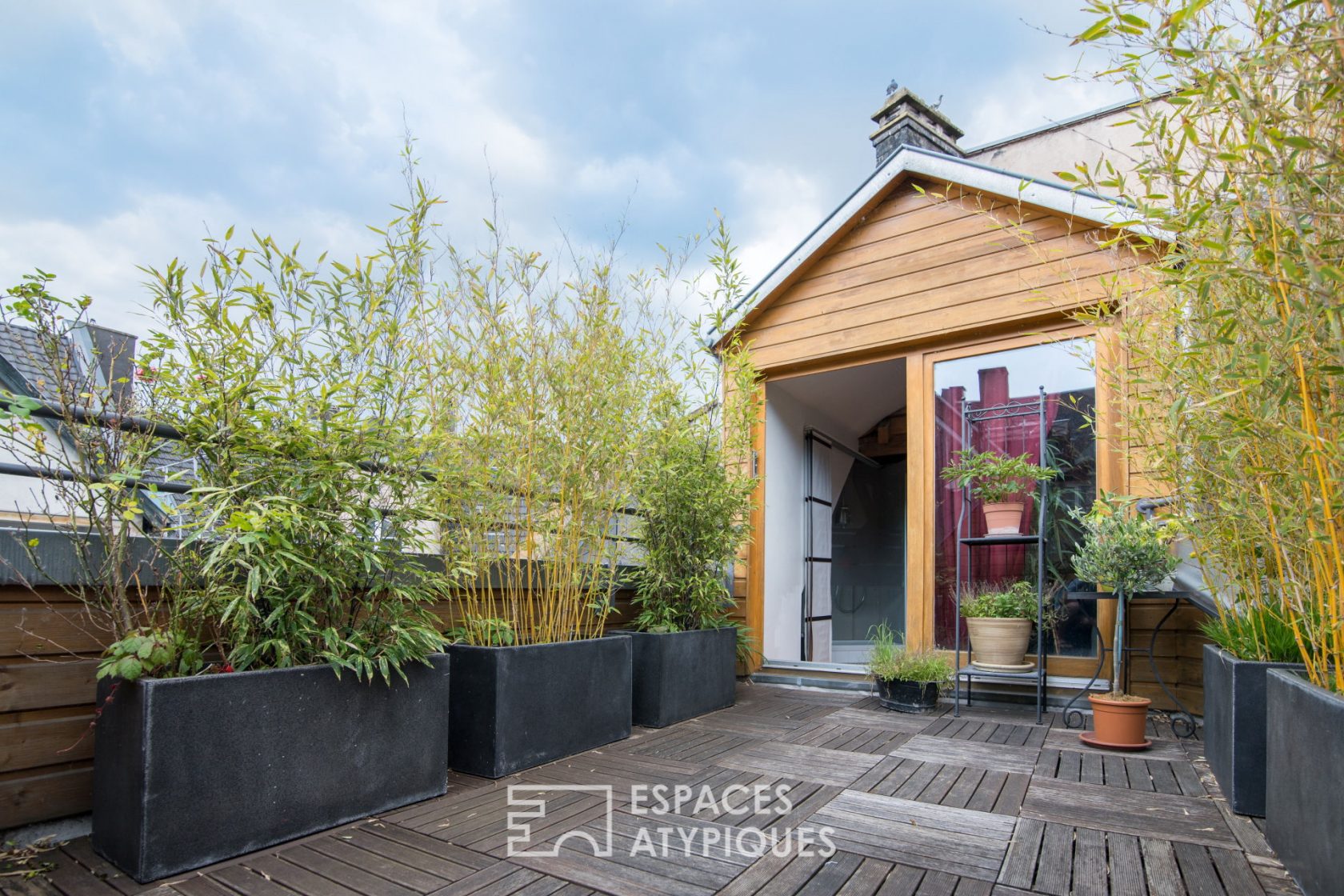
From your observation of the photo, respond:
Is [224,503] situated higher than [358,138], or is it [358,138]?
[358,138]

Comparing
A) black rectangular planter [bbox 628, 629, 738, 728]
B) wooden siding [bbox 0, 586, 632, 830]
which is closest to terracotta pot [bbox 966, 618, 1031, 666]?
black rectangular planter [bbox 628, 629, 738, 728]

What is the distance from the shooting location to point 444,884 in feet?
5.39

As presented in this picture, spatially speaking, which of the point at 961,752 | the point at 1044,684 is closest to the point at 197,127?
the point at 961,752

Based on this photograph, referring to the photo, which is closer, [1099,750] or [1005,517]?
[1099,750]

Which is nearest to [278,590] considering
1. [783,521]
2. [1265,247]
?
[1265,247]

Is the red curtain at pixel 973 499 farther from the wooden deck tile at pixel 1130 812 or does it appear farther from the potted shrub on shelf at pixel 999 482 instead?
the wooden deck tile at pixel 1130 812

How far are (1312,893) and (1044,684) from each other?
2.13 meters

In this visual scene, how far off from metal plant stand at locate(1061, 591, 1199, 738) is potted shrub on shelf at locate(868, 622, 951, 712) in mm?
587

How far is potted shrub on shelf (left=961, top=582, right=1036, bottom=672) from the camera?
3.66m

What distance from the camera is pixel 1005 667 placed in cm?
366

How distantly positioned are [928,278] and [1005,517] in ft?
4.89

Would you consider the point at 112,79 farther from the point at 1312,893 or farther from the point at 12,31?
the point at 1312,893

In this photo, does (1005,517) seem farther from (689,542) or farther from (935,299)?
(689,542)

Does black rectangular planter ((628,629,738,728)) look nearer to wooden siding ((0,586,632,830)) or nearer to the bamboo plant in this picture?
wooden siding ((0,586,632,830))
